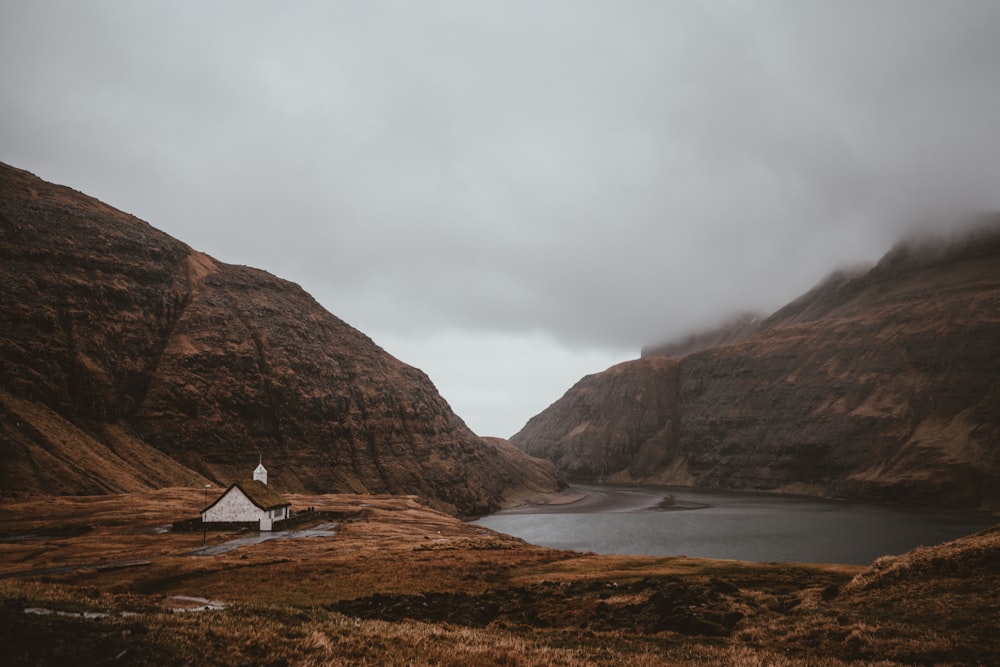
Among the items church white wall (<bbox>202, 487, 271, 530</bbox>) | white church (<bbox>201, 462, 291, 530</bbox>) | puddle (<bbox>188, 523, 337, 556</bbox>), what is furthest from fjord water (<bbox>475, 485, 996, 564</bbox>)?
church white wall (<bbox>202, 487, 271, 530</bbox>)

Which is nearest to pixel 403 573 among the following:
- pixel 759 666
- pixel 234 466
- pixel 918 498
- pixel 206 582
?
pixel 206 582

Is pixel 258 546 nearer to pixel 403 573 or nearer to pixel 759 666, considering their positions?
pixel 403 573

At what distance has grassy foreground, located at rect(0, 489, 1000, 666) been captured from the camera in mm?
15266

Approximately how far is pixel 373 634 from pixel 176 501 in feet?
299

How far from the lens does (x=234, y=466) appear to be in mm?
145375

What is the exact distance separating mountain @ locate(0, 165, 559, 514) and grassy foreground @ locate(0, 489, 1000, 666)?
7205cm

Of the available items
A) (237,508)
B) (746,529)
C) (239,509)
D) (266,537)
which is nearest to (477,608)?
(266,537)

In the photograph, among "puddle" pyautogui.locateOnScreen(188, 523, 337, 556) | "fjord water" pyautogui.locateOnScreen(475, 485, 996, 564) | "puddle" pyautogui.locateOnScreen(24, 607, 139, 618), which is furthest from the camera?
"fjord water" pyautogui.locateOnScreen(475, 485, 996, 564)

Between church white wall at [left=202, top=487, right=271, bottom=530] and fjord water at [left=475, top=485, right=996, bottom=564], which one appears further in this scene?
fjord water at [left=475, top=485, right=996, bottom=564]

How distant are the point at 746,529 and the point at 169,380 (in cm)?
14572

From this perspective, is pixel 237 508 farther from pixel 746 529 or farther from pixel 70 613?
pixel 746 529

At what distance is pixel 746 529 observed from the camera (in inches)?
4567

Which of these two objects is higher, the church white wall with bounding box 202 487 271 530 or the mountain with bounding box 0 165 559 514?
the mountain with bounding box 0 165 559 514

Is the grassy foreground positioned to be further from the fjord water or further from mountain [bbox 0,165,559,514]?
mountain [bbox 0,165,559,514]
